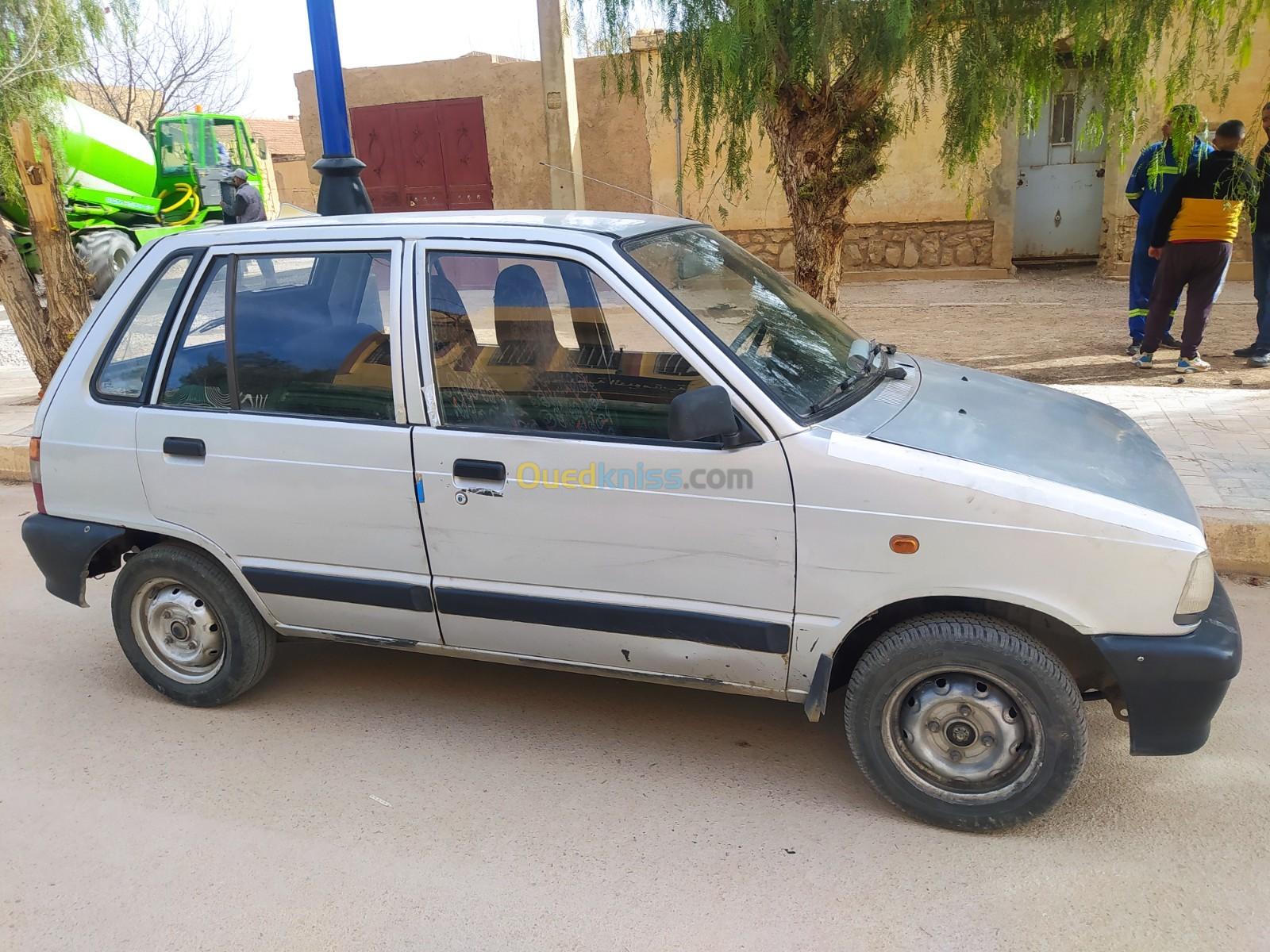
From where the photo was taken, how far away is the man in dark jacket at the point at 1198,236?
24.8 ft

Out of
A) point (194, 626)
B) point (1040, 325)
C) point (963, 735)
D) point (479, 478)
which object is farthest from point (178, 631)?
point (1040, 325)

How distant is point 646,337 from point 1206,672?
1904mm

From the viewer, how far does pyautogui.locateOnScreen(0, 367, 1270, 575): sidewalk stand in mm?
4922

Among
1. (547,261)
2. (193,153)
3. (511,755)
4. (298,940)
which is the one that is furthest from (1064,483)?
(193,153)

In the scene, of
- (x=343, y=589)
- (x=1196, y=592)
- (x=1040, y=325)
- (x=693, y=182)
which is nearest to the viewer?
(x=1196, y=592)

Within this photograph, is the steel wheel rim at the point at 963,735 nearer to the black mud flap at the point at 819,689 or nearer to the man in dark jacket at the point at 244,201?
the black mud flap at the point at 819,689

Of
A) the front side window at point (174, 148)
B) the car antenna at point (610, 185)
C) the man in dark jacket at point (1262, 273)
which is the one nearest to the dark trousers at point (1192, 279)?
the man in dark jacket at point (1262, 273)

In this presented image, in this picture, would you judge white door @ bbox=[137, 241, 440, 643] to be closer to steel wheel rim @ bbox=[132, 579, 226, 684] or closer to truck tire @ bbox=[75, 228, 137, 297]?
steel wheel rim @ bbox=[132, 579, 226, 684]

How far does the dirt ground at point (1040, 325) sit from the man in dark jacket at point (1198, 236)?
1.68 feet

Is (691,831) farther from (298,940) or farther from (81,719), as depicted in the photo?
(81,719)

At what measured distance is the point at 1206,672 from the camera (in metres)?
2.75

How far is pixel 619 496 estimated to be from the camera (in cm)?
310

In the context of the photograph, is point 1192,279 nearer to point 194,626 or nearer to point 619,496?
point 619,496

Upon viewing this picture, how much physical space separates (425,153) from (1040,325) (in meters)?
9.66
